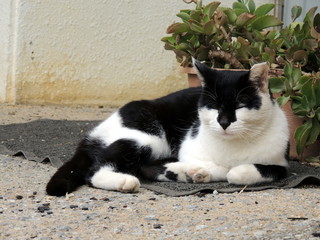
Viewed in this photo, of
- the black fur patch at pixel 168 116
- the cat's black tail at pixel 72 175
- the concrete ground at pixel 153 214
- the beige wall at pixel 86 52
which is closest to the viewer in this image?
the concrete ground at pixel 153 214

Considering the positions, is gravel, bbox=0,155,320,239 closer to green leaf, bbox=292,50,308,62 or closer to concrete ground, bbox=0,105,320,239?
concrete ground, bbox=0,105,320,239

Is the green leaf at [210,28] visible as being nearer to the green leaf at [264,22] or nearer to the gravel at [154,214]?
the green leaf at [264,22]

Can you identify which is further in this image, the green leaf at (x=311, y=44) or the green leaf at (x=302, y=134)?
the green leaf at (x=311, y=44)

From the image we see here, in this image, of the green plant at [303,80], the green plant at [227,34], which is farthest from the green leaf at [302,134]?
the green plant at [227,34]

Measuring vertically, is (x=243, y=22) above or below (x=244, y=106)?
above

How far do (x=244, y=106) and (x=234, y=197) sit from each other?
46 cm

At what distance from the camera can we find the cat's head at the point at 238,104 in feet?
10.2

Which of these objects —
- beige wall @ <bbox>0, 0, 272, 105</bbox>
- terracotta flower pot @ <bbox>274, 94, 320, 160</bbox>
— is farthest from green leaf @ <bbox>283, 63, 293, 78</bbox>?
beige wall @ <bbox>0, 0, 272, 105</bbox>

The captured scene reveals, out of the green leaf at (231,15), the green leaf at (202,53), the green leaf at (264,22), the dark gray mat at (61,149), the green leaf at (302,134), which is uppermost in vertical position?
the green leaf at (231,15)

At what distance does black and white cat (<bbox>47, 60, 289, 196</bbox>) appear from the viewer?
3125 mm

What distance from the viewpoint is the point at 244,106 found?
3.11m

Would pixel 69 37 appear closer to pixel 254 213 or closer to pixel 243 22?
pixel 243 22

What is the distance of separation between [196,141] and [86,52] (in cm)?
328

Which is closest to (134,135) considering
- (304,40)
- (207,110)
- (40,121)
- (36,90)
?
(207,110)
